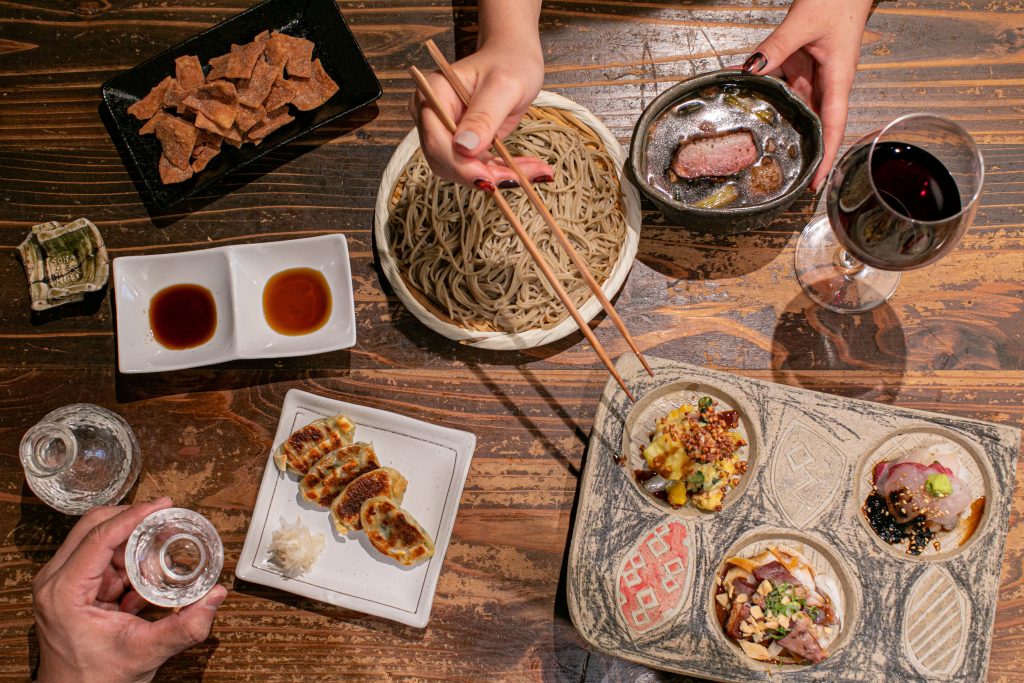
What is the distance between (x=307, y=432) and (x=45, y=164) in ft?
5.42

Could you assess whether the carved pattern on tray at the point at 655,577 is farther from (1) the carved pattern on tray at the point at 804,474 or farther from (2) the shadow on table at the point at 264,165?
(2) the shadow on table at the point at 264,165

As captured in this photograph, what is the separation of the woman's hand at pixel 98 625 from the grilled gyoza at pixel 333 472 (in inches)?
18.0

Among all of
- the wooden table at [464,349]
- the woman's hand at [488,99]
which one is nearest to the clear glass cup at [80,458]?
the wooden table at [464,349]

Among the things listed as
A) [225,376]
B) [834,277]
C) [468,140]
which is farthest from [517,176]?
[225,376]

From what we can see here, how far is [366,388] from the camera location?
2.71 metres

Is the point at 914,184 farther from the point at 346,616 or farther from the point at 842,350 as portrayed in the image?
the point at 346,616

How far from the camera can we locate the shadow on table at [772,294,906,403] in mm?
2639

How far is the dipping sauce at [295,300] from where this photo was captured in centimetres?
260

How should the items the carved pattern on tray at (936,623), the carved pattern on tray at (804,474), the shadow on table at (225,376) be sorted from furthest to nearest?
the shadow on table at (225,376) → the carved pattern on tray at (804,474) → the carved pattern on tray at (936,623)

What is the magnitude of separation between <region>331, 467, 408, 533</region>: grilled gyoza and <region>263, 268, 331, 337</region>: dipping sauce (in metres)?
0.64

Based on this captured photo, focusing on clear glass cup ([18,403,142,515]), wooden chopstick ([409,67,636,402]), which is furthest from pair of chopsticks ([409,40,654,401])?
clear glass cup ([18,403,142,515])

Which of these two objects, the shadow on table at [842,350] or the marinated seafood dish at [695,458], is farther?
the shadow on table at [842,350]

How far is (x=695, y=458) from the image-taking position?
8.00 feet

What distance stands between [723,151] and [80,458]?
2.71m
